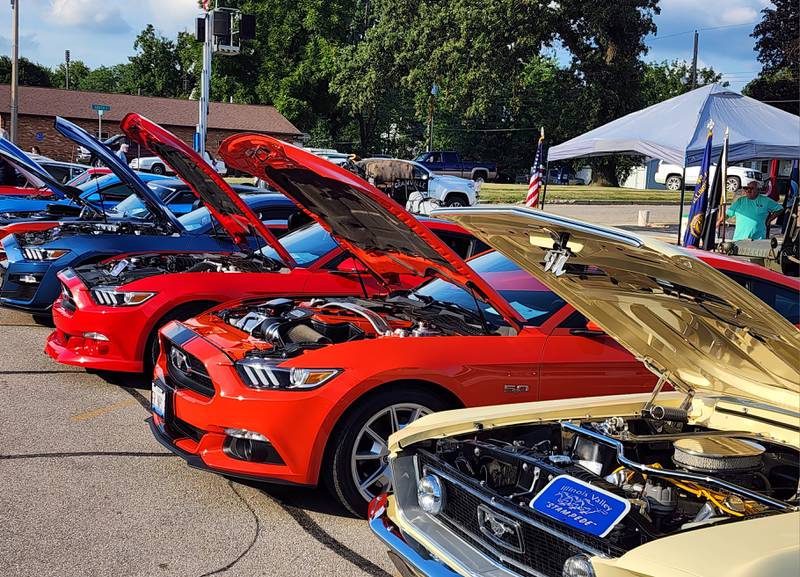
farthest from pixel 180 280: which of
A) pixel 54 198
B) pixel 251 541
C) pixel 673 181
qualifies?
pixel 673 181

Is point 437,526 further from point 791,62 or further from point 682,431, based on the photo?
point 791,62

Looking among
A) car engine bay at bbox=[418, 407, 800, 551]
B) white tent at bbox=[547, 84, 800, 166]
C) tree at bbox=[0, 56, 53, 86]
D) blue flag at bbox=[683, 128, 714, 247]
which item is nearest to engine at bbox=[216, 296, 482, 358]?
car engine bay at bbox=[418, 407, 800, 551]

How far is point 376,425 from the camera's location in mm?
4430

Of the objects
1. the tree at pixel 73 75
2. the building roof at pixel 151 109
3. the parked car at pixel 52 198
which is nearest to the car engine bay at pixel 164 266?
the parked car at pixel 52 198

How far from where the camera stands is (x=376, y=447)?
4.45 meters

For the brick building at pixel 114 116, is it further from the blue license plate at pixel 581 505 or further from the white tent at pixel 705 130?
the blue license plate at pixel 581 505

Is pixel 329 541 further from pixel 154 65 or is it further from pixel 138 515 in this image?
pixel 154 65

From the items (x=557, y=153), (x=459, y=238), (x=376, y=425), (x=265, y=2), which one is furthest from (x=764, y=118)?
(x=265, y=2)

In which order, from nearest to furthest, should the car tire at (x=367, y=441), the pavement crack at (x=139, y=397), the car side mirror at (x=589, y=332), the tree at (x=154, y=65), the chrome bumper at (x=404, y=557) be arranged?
the chrome bumper at (x=404, y=557) → the car tire at (x=367, y=441) → the car side mirror at (x=589, y=332) → the pavement crack at (x=139, y=397) → the tree at (x=154, y=65)

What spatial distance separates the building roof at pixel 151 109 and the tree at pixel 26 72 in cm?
3769

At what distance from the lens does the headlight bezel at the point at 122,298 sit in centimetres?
651

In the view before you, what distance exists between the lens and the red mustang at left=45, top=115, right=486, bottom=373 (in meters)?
6.50

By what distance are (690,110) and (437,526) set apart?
12662 millimetres

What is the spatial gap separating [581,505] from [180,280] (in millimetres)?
4583
